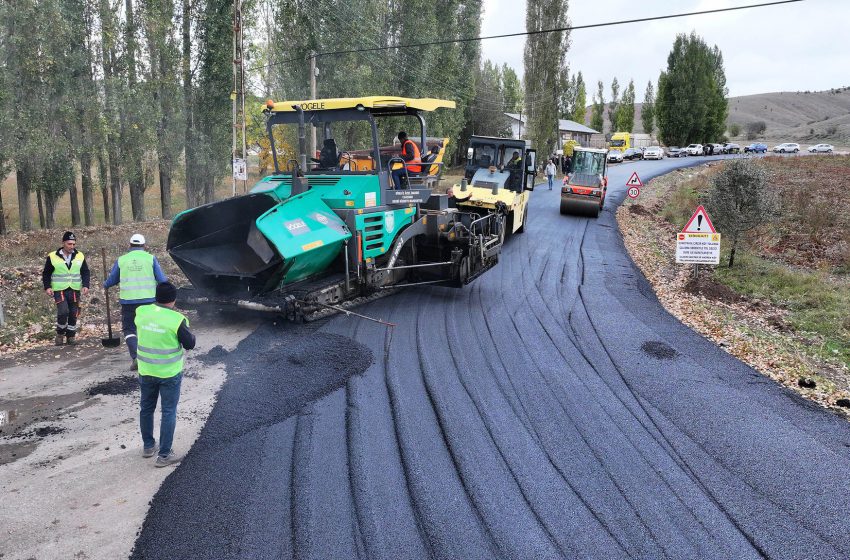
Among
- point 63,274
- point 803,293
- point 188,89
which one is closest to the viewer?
point 63,274

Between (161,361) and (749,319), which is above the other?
(161,361)

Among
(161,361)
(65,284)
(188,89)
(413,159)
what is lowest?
(161,361)

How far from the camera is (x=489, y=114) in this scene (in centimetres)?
4544

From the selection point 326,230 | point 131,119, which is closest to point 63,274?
point 326,230

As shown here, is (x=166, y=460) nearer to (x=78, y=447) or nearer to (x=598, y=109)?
(x=78, y=447)

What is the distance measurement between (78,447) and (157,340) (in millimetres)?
1246

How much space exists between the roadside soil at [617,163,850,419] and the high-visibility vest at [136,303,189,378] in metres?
6.53

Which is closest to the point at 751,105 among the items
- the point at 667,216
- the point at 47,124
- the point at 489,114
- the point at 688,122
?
the point at 688,122

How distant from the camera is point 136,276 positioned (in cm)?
645

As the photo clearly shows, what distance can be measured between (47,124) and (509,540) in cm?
1803

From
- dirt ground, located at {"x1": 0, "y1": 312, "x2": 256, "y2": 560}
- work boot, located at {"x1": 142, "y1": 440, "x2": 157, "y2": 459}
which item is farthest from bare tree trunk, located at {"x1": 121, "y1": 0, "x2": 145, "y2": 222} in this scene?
work boot, located at {"x1": 142, "y1": 440, "x2": 157, "y2": 459}

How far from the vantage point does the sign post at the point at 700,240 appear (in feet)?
37.5

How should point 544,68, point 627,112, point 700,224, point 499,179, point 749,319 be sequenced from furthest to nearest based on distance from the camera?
point 627,112, point 544,68, point 499,179, point 700,224, point 749,319

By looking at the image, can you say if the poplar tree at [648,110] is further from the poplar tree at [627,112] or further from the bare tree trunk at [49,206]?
the bare tree trunk at [49,206]
